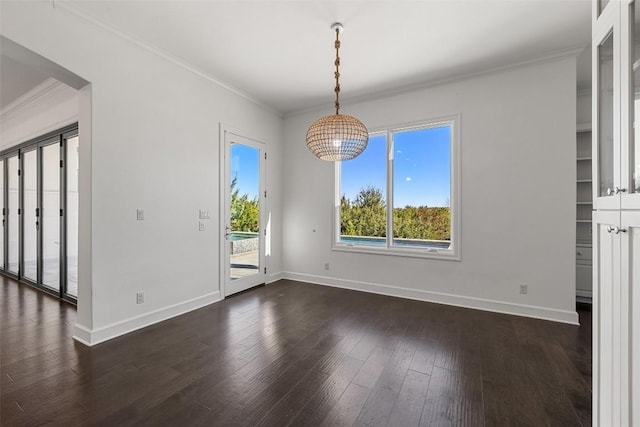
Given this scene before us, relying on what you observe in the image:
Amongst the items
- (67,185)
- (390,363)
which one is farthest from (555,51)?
(67,185)

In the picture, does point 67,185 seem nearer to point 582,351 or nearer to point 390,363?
point 390,363

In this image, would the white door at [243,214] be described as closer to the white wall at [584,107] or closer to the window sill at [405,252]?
the window sill at [405,252]

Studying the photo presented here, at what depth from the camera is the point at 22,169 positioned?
15.5ft

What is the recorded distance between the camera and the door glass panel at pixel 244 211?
4.30 metres

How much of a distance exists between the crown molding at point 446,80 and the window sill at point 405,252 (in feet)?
7.79

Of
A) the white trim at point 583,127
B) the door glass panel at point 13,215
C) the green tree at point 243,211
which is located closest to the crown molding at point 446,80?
the white trim at point 583,127

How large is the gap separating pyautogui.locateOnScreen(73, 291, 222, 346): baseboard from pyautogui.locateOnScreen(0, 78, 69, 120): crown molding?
123 inches

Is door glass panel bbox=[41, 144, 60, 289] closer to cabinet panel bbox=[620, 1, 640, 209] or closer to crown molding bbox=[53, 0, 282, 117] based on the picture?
crown molding bbox=[53, 0, 282, 117]

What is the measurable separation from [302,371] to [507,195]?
3217 millimetres

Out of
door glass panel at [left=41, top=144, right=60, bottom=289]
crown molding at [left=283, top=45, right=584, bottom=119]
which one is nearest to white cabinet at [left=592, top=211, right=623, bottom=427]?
crown molding at [left=283, top=45, right=584, bottom=119]

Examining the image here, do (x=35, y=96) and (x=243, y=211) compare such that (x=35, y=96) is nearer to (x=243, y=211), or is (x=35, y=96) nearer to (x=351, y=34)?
(x=243, y=211)

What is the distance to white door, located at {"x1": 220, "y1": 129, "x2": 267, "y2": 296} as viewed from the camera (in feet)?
13.5

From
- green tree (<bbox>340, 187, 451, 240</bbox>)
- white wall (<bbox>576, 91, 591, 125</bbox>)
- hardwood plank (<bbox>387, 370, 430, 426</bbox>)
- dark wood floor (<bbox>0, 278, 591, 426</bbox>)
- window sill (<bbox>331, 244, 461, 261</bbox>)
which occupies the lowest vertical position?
hardwood plank (<bbox>387, 370, 430, 426</bbox>)

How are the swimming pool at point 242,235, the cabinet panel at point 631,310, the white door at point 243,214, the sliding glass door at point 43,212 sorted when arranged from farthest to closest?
1. the swimming pool at point 242,235
2. the white door at point 243,214
3. the sliding glass door at point 43,212
4. the cabinet panel at point 631,310
